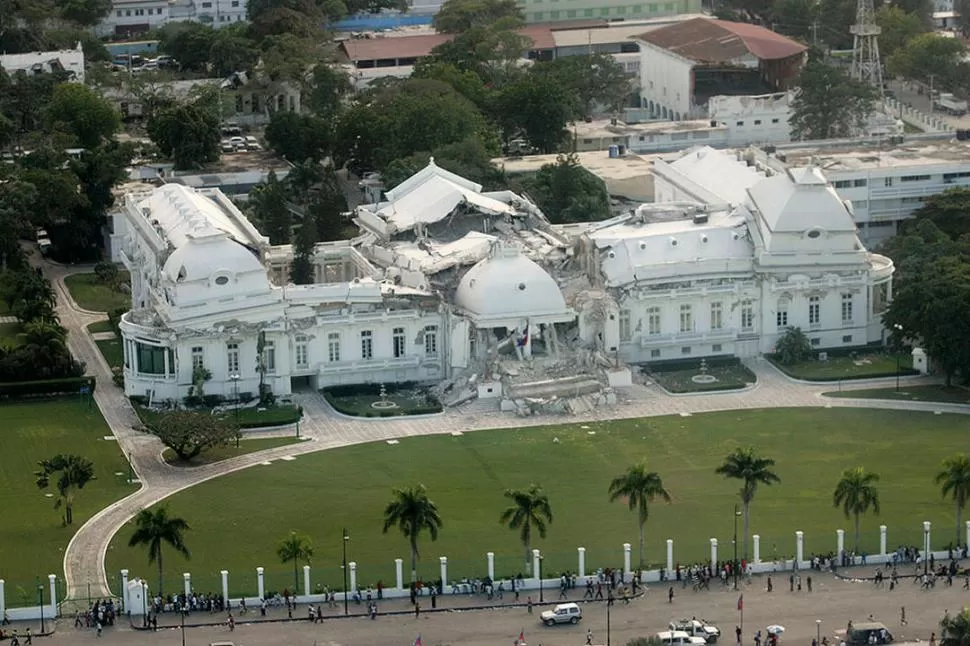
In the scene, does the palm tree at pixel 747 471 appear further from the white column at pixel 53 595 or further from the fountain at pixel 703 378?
the white column at pixel 53 595

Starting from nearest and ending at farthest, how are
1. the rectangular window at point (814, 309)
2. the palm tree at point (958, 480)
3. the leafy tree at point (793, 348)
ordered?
the palm tree at point (958, 480), the leafy tree at point (793, 348), the rectangular window at point (814, 309)

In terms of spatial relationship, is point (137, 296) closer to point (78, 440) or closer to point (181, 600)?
point (78, 440)

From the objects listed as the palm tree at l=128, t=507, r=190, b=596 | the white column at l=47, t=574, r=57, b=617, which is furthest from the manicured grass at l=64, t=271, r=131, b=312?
the white column at l=47, t=574, r=57, b=617

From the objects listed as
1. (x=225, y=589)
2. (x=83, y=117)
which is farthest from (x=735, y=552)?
(x=83, y=117)

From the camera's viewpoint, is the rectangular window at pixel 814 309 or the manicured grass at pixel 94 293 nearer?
the rectangular window at pixel 814 309

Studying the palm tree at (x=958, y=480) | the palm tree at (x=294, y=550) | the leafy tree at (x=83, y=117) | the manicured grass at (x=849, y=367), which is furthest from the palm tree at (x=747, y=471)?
the leafy tree at (x=83, y=117)

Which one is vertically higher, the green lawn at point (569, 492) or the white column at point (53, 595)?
the white column at point (53, 595)

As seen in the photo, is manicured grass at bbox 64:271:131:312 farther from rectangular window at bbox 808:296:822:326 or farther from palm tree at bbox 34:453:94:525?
A: rectangular window at bbox 808:296:822:326
